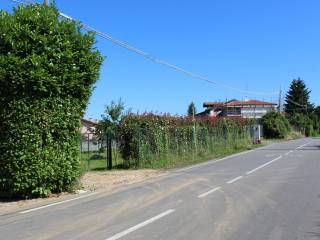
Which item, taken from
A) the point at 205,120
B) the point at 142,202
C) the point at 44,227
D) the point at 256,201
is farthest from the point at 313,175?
the point at 205,120

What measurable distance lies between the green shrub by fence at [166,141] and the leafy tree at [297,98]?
101566mm

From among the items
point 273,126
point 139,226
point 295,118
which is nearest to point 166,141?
point 139,226

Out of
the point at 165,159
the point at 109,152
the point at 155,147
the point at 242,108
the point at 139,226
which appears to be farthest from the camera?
the point at 242,108

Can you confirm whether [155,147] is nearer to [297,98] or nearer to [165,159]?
[165,159]

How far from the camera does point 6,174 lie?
1494cm

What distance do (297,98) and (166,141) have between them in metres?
114

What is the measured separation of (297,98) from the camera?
5428 inches

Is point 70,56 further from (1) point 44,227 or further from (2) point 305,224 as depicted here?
(2) point 305,224

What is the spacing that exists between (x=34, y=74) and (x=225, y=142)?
28.7 metres

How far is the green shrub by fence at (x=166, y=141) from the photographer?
26672 mm

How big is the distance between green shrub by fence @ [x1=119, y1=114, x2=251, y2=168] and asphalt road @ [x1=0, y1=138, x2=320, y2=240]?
961 centimetres

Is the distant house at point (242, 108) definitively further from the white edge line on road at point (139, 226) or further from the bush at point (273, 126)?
the white edge line on road at point (139, 226)

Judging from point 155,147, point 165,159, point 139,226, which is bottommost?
point 139,226

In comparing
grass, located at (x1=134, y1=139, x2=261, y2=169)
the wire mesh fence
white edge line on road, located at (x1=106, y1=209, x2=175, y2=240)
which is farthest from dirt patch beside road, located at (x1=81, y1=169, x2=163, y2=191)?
white edge line on road, located at (x1=106, y1=209, x2=175, y2=240)
